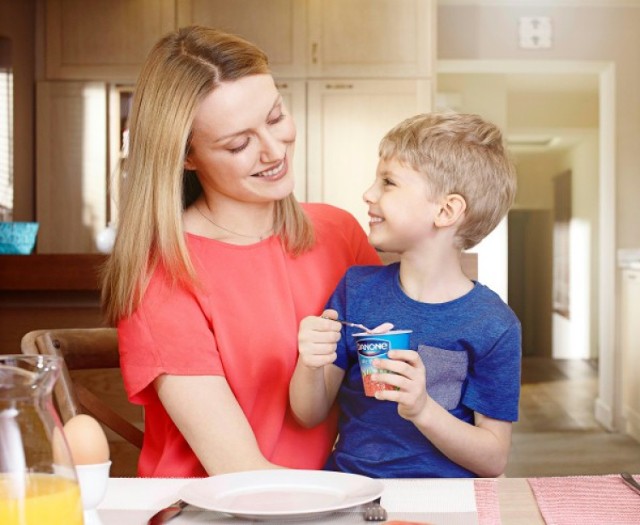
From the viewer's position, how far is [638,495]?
1.03m

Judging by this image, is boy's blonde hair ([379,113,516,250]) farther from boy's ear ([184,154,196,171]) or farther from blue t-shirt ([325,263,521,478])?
boy's ear ([184,154,196,171])

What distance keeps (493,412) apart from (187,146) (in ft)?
2.12

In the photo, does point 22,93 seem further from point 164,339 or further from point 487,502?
point 487,502

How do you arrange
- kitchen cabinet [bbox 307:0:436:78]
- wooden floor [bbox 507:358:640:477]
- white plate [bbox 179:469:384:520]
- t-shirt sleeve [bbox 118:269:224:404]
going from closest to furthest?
1. white plate [bbox 179:469:384:520]
2. t-shirt sleeve [bbox 118:269:224:404]
3. wooden floor [bbox 507:358:640:477]
4. kitchen cabinet [bbox 307:0:436:78]

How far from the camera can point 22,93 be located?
5363 millimetres

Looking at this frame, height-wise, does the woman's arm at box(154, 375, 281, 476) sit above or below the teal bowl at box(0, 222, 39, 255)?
below

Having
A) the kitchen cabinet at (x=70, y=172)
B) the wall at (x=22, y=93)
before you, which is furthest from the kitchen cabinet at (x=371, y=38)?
the wall at (x=22, y=93)

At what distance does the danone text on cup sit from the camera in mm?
1188

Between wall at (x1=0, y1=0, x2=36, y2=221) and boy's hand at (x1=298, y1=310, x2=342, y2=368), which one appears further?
wall at (x1=0, y1=0, x2=36, y2=221)

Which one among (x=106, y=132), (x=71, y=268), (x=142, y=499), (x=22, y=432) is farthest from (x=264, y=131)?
(x=106, y=132)

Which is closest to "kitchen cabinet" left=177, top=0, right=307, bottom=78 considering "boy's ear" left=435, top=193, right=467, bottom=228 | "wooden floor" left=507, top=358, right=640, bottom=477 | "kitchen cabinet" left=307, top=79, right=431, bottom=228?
"kitchen cabinet" left=307, top=79, right=431, bottom=228

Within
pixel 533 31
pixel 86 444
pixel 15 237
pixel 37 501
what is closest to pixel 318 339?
pixel 86 444

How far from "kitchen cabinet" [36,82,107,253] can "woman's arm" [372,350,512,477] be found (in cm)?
437

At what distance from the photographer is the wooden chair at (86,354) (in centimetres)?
154
